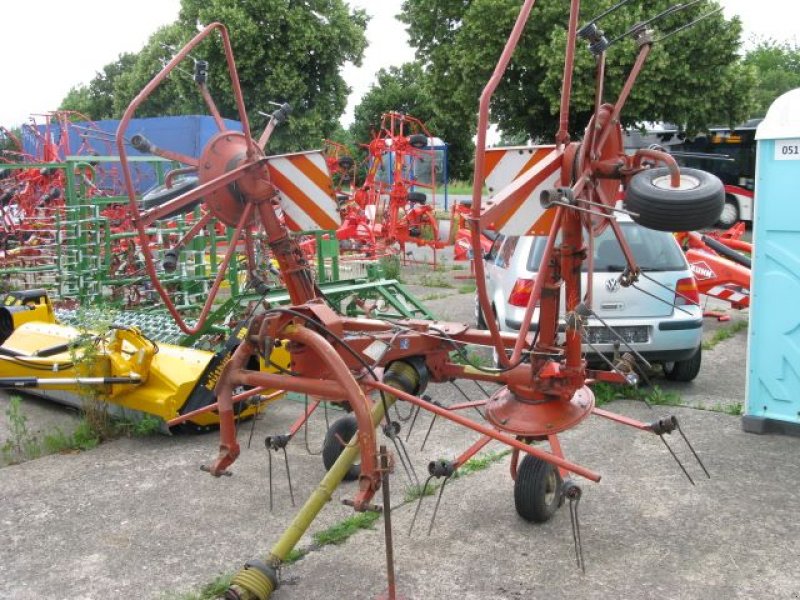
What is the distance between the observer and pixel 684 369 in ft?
23.7

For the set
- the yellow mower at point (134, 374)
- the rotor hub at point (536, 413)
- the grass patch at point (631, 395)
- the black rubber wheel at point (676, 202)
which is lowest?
the grass patch at point (631, 395)

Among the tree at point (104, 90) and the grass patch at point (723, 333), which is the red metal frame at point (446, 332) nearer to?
the grass patch at point (723, 333)

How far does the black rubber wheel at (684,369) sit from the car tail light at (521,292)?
1.52m

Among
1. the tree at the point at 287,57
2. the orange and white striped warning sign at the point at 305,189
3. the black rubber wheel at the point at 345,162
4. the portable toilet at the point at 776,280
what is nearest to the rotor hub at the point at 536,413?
the orange and white striped warning sign at the point at 305,189

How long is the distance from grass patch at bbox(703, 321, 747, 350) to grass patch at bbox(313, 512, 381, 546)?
5664 millimetres

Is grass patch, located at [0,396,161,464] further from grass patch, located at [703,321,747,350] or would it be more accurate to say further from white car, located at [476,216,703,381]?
grass patch, located at [703,321,747,350]

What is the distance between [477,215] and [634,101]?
46.5 ft

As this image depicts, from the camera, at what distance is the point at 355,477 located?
5059 mm

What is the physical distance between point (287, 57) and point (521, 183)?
880 inches

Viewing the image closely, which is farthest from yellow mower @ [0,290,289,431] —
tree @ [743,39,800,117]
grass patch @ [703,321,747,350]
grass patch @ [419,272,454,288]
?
tree @ [743,39,800,117]

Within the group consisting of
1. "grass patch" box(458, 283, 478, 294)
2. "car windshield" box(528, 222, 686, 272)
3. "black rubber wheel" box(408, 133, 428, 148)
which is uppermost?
"black rubber wheel" box(408, 133, 428, 148)

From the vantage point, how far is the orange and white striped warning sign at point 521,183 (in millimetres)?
3566

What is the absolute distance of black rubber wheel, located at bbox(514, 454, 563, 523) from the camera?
424 centimetres

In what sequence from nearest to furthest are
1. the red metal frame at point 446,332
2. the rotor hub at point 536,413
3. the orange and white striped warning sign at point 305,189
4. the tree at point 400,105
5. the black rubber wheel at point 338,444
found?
1. the red metal frame at point 446,332
2. the rotor hub at point 536,413
3. the orange and white striped warning sign at point 305,189
4. the black rubber wheel at point 338,444
5. the tree at point 400,105
